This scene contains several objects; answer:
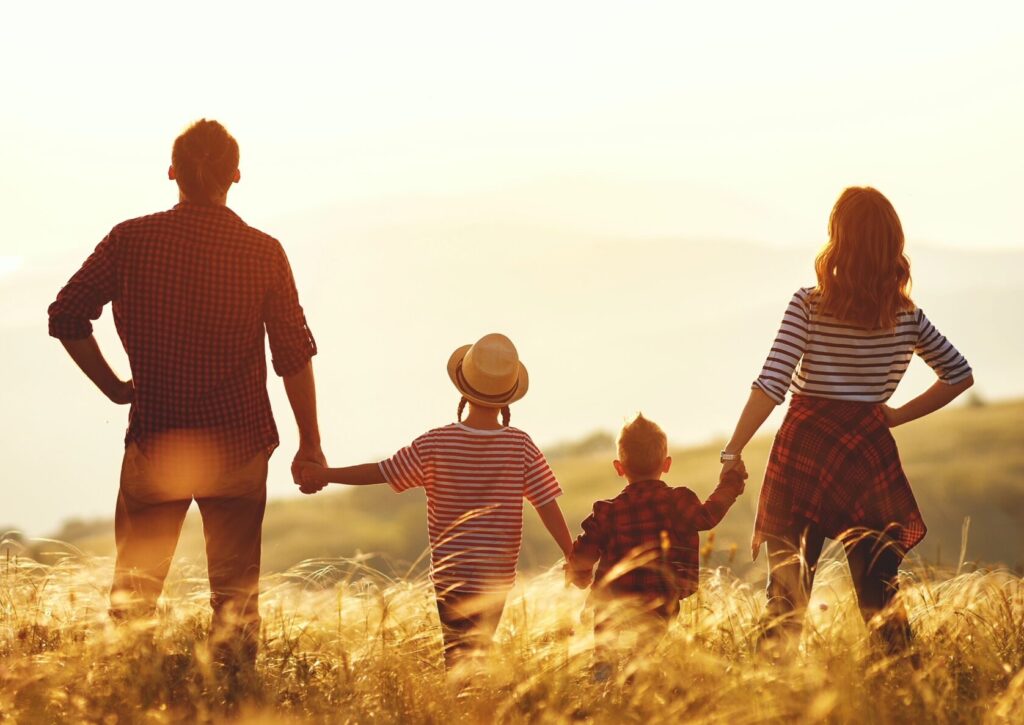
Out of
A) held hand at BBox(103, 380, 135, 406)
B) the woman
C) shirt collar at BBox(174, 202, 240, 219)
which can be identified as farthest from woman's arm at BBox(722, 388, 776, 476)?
held hand at BBox(103, 380, 135, 406)

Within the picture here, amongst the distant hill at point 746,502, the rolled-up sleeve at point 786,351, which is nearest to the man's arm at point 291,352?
the rolled-up sleeve at point 786,351

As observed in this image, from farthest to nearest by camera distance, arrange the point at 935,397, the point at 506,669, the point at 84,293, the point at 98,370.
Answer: the point at 935,397 < the point at 98,370 < the point at 84,293 < the point at 506,669

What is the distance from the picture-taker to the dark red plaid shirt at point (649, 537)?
5.30 m

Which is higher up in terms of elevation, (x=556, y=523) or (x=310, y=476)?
(x=310, y=476)

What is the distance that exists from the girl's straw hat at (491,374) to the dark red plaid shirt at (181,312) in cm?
88

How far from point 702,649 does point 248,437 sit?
6.48 feet

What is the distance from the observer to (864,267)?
5.40 m

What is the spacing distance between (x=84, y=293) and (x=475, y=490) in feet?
5.71

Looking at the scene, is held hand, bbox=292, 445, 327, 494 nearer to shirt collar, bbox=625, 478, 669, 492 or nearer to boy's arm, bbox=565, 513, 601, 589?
boy's arm, bbox=565, 513, 601, 589

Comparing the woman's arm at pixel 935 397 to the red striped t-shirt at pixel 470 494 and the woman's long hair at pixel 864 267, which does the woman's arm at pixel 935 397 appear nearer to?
the woman's long hair at pixel 864 267

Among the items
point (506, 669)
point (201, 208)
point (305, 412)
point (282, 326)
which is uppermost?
point (201, 208)

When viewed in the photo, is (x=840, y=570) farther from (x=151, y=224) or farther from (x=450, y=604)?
(x=151, y=224)

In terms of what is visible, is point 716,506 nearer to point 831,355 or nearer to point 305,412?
point 831,355

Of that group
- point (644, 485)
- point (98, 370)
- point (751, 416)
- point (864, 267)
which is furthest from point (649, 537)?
point (98, 370)
